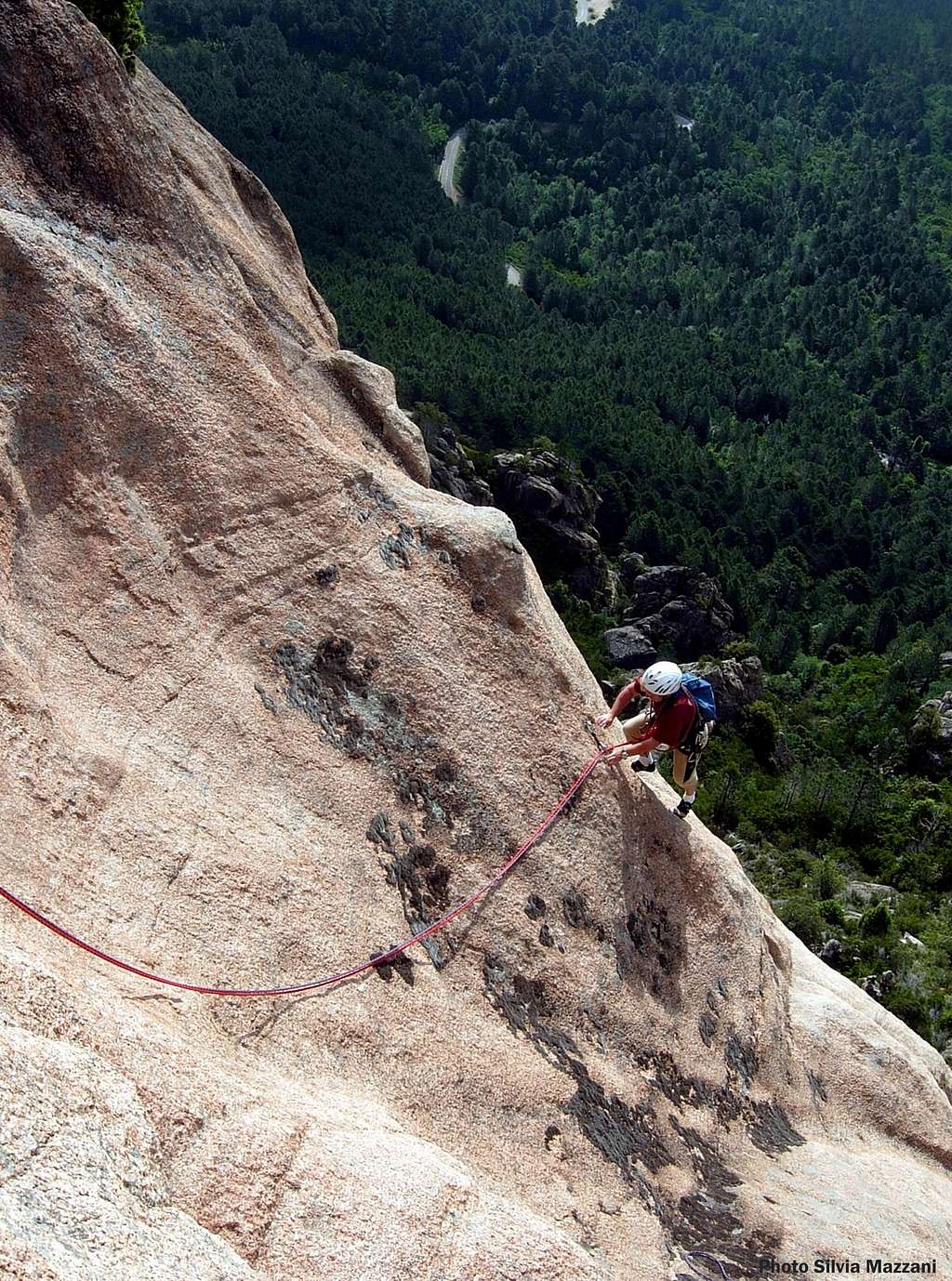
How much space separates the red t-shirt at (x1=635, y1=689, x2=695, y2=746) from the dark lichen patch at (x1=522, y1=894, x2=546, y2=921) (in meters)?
2.71

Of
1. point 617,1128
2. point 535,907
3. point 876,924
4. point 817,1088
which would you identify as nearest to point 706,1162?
point 617,1128

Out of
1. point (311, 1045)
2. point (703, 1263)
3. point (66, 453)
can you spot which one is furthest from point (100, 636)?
point (703, 1263)

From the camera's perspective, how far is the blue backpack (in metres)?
15.2

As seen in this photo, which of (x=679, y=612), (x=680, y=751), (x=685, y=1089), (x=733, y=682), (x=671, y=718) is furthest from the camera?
(x=679, y=612)

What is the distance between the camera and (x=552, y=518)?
110188mm

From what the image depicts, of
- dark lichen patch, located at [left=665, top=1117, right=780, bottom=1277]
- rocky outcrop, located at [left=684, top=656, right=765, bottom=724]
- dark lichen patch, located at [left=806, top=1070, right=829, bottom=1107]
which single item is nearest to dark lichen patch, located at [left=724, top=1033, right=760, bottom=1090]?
dark lichen patch, located at [left=665, top=1117, right=780, bottom=1277]

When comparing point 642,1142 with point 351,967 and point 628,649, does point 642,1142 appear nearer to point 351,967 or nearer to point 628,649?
point 351,967

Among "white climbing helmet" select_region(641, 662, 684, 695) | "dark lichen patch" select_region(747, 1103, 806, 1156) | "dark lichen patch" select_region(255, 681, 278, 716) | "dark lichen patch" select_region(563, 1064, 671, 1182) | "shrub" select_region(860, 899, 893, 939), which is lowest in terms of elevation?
"shrub" select_region(860, 899, 893, 939)

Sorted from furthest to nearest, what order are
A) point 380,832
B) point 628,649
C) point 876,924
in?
point 628,649 → point 876,924 → point 380,832

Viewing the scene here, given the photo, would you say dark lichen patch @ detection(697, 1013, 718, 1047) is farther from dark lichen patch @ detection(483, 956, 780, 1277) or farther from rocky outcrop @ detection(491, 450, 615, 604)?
rocky outcrop @ detection(491, 450, 615, 604)

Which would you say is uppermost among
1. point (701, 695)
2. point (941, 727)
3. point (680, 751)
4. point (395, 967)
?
point (701, 695)

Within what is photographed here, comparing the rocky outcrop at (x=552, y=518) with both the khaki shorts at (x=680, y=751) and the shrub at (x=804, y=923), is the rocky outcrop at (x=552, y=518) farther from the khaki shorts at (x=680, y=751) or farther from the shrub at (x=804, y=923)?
the khaki shorts at (x=680, y=751)

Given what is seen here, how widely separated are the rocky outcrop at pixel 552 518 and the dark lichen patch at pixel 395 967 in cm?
9517

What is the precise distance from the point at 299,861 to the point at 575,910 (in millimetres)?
3556
